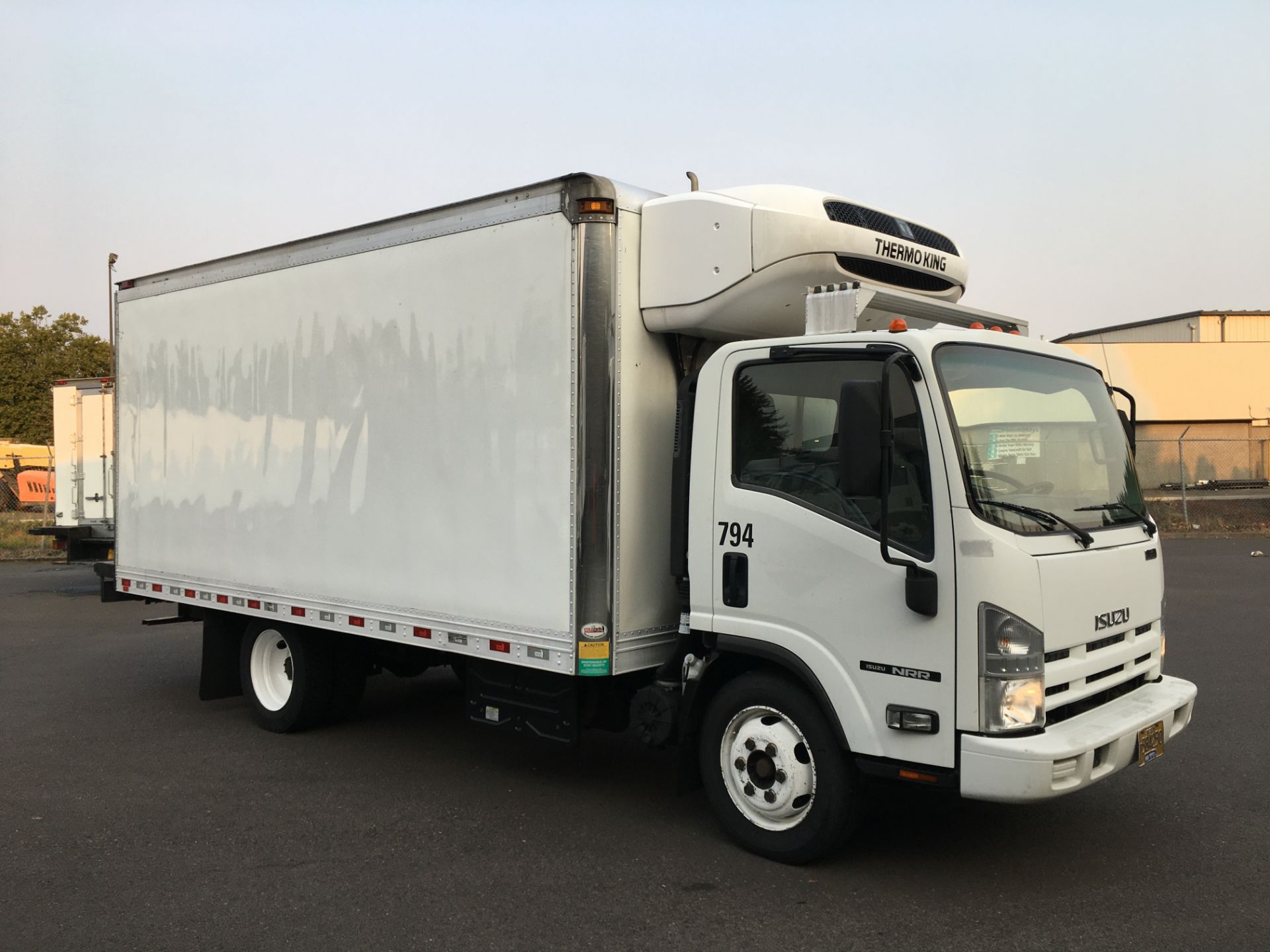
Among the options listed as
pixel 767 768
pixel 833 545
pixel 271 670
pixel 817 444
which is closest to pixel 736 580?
pixel 833 545

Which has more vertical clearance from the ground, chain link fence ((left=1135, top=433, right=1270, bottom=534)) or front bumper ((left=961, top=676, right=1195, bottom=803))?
chain link fence ((left=1135, top=433, right=1270, bottom=534))

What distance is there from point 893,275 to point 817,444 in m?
1.46

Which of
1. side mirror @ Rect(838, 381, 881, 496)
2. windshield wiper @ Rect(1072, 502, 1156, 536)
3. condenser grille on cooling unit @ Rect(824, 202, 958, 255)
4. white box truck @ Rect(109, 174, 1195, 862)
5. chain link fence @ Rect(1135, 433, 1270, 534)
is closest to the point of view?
side mirror @ Rect(838, 381, 881, 496)

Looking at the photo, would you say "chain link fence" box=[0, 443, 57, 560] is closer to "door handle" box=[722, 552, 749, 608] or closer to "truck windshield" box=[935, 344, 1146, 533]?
"door handle" box=[722, 552, 749, 608]

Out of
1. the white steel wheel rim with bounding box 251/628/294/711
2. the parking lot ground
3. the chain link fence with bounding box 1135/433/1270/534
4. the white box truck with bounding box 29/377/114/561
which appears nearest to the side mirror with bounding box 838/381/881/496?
the parking lot ground

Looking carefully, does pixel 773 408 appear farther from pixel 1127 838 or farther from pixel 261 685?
pixel 261 685

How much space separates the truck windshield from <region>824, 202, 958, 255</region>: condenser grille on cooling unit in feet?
3.46

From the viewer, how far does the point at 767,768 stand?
16.3 feet

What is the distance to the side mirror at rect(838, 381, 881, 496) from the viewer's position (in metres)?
4.26

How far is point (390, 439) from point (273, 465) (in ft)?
4.20

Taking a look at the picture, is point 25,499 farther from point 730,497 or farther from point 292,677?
point 730,497

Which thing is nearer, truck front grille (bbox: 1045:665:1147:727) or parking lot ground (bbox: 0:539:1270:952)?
parking lot ground (bbox: 0:539:1270:952)

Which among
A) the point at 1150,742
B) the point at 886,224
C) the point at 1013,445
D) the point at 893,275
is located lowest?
the point at 1150,742

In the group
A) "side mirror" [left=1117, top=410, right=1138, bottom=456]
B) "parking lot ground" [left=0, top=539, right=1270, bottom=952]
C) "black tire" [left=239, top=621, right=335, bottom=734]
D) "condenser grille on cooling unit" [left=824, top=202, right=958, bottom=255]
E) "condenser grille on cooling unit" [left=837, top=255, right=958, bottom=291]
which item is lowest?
"parking lot ground" [left=0, top=539, right=1270, bottom=952]
